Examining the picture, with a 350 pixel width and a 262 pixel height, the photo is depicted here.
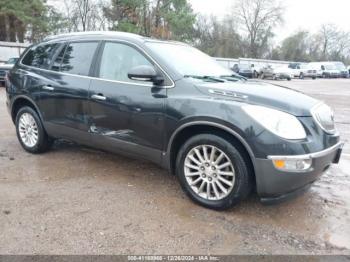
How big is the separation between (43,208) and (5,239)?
1.96 feet

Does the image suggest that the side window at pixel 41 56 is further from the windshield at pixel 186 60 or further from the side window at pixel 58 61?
the windshield at pixel 186 60

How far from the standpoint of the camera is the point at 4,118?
842 centimetres

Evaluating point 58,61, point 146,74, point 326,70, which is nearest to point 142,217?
point 146,74

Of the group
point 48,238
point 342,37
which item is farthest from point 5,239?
point 342,37

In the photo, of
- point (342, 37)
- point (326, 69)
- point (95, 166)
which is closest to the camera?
point (95, 166)

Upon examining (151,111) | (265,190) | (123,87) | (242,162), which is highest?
(123,87)

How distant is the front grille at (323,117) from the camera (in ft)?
11.0

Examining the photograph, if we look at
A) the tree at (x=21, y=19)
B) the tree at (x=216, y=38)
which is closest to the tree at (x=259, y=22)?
the tree at (x=216, y=38)

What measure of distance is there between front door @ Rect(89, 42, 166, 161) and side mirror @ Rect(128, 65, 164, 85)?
0.33ft

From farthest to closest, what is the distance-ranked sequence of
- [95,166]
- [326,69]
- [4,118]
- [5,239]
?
[326,69] → [4,118] → [95,166] → [5,239]

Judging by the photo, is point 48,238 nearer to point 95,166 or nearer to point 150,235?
point 150,235

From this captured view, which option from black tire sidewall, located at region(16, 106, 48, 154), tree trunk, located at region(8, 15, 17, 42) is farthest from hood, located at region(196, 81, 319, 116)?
tree trunk, located at region(8, 15, 17, 42)

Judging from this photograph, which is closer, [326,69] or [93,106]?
[93,106]

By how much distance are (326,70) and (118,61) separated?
141 ft
